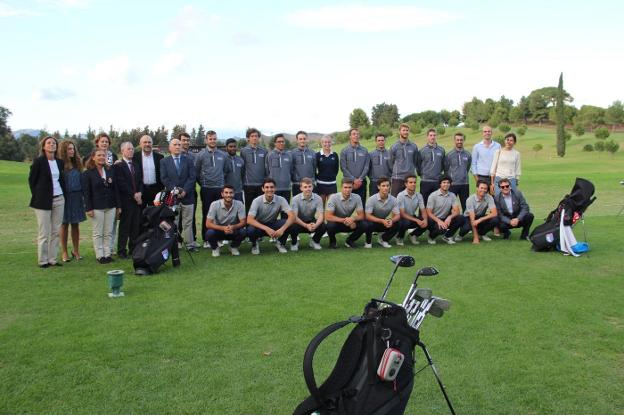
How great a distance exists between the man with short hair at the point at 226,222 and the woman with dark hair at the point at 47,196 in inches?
87.5

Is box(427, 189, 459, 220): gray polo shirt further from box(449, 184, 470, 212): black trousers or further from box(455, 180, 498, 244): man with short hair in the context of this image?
box(449, 184, 470, 212): black trousers

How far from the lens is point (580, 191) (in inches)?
352

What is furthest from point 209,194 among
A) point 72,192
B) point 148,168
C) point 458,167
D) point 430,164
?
point 458,167

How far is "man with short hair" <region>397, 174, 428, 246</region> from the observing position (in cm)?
983

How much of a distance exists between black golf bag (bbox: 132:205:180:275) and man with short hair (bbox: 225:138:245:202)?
198 cm

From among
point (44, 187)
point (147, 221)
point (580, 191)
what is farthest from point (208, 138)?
point (580, 191)

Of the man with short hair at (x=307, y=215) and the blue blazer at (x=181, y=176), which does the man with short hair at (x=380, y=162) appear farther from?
the blue blazer at (x=181, y=176)

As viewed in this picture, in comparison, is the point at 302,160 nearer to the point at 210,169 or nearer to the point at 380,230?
the point at 210,169

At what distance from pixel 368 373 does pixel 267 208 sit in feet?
21.5

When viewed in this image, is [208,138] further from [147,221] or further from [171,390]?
[171,390]

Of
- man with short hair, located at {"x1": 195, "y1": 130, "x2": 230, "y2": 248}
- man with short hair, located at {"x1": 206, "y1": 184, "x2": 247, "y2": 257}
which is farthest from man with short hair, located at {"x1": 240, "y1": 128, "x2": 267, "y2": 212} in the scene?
man with short hair, located at {"x1": 206, "y1": 184, "x2": 247, "y2": 257}

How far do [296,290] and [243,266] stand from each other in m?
1.66

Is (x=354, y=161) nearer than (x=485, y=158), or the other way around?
(x=354, y=161)

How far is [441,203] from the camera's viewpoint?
1009cm
